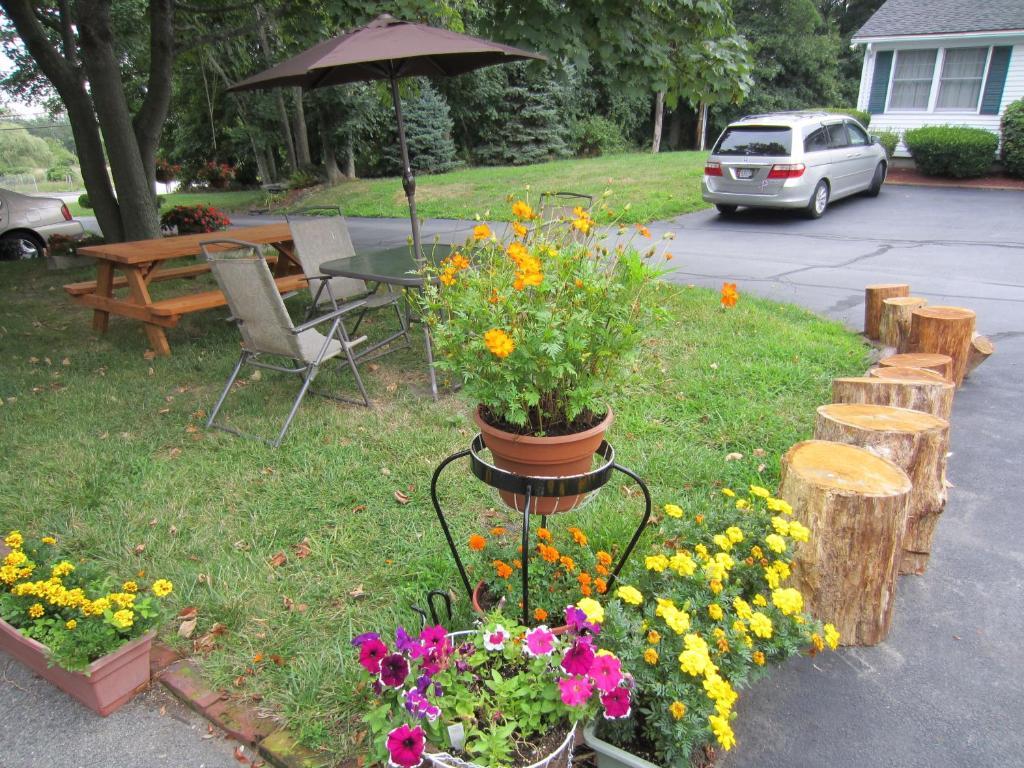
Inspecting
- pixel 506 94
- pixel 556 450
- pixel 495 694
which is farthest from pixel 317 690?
pixel 506 94

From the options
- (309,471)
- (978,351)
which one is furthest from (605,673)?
(978,351)

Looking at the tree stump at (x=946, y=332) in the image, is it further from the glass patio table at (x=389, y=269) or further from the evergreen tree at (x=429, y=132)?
the evergreen tree at (x=429, y=132)

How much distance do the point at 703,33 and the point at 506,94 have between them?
17.0 meters

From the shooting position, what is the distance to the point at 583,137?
23297 millimetres

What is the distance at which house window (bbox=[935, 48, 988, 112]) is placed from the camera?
15.1 meters

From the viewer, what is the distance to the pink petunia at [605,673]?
4.99 feet

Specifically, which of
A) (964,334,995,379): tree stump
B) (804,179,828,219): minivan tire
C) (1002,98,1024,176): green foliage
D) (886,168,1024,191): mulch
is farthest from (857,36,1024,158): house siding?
(964,334,995,379): tree stump

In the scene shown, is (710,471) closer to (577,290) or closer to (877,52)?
(577,290)

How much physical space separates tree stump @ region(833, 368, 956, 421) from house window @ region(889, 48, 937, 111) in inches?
634

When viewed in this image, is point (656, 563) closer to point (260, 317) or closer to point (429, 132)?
point (260, 317)

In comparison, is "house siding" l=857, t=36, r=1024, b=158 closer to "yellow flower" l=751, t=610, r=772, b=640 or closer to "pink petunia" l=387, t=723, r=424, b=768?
"yellow flower" l=751, t=610, r=772, b=640

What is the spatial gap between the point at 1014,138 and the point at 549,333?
15772mm

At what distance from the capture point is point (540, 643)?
1598mm

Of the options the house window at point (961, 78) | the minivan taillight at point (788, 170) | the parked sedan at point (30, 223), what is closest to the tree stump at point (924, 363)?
the minivan taillight at point (788, 170)
